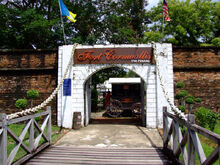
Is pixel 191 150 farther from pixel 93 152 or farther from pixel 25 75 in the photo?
pixel 25 75

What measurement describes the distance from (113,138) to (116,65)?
3543mm

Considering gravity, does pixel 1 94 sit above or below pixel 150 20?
below

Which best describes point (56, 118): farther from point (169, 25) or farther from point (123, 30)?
point (169, 25)

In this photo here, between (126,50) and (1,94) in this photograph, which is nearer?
(126,50)

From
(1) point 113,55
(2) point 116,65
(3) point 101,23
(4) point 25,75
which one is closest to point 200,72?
(2) point 116,65

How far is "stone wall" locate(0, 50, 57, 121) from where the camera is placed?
31.1 ft

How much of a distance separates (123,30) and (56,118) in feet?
34.3

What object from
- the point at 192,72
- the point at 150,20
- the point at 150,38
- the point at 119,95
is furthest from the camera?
the point at 150,20

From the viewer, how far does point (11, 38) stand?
15.0 meters

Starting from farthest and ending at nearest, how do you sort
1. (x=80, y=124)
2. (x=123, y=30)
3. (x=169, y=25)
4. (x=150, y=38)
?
(x=169, y=25) < (x=150, y=38) < (x=123, y=30) < (x=80, y=124)

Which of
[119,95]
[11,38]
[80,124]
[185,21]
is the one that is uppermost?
[185,21]

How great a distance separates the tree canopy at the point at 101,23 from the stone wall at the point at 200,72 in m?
3.57

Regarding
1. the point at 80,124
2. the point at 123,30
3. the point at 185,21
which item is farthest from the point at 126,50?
the point at 185,21

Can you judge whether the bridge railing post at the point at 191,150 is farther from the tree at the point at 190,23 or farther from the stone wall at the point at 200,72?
the tree at the point at 190,23
